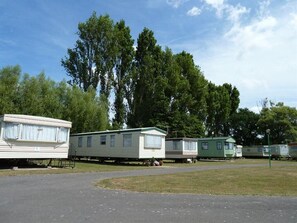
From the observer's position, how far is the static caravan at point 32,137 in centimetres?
1744

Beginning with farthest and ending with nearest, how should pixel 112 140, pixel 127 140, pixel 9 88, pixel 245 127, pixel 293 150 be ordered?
pixel 245 127 < pixel 293 150 < pixel 9 88 < pixel 112 140 < pixel 127 140

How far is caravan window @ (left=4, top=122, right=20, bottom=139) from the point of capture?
1744 cm

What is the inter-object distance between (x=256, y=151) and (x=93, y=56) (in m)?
32.0

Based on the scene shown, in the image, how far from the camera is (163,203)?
791cm

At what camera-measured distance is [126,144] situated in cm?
2470

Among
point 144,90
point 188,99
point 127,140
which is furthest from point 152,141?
point 188,99

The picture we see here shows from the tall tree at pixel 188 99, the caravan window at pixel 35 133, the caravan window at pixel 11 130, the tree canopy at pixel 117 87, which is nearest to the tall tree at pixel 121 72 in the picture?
the tree canopy at pixel 117 87

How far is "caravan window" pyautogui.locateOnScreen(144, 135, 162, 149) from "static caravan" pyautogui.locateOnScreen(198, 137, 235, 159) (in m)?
15.1

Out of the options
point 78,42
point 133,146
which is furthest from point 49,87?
point 133,146

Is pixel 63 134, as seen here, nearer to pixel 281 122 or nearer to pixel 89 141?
pixel 89 141

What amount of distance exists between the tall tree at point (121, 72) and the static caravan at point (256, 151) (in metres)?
25.4

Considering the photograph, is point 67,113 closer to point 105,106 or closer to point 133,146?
point 105,106

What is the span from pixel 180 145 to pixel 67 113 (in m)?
12.5

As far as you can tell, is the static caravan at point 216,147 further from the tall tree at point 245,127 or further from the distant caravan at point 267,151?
the tall tree at point 245,127
